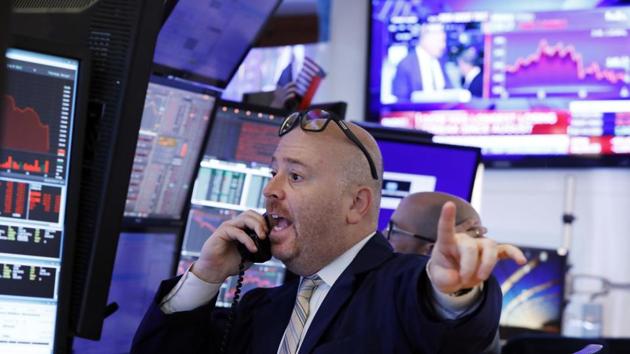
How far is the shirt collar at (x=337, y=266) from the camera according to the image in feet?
6.47

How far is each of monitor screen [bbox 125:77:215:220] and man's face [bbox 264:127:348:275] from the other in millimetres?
802

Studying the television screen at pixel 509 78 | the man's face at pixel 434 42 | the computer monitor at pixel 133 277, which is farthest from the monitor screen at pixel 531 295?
the computer monitor at pixel 133 277

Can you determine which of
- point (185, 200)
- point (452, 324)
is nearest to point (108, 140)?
point (452, 324)

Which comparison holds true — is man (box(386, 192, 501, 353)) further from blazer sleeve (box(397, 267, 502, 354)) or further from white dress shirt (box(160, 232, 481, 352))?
blazer sleeve (box(397, 267, 502, 354))

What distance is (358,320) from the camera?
1.83 metres

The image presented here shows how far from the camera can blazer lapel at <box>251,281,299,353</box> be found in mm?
→ 1997

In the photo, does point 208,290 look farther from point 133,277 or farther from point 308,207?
point 133,277

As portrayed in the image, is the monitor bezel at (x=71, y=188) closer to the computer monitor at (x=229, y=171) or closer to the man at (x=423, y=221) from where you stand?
the computer monitor at (x=229, y=171)

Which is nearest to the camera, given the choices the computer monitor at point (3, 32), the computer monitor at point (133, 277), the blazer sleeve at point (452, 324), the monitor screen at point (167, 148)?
the computer monitor at point (3, 32)

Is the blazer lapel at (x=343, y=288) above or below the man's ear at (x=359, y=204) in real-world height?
below

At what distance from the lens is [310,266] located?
1.99m

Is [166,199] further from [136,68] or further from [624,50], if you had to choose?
[624,50]

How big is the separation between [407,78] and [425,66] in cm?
13

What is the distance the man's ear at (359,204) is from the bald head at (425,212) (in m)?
0.86
